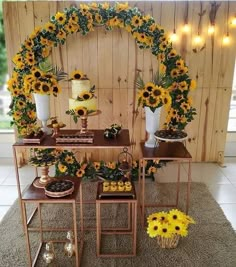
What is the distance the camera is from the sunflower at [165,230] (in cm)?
188

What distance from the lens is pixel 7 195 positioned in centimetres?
276

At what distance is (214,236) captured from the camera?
2123 millimetres

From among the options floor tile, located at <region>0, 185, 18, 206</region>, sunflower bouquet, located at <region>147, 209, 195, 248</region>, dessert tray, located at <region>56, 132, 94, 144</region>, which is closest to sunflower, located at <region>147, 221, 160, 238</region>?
sunflower bouquet, located at <region>147, 209, 195, 248</region>

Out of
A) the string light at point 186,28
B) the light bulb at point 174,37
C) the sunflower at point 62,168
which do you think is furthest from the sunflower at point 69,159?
the string light at point 186,28

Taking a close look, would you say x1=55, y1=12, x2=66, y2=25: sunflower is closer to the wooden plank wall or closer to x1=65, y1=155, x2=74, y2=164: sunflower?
the wooden plank wall

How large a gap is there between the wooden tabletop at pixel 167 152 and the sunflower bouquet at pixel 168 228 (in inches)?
16.4

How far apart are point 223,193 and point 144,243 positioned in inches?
47.6

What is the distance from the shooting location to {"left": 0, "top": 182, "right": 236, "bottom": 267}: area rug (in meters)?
1.86

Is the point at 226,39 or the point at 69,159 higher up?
the point at 226,39

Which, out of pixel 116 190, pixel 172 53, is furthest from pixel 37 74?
pixel 172 53

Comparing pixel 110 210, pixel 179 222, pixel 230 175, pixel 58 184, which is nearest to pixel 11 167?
pixel 110 210

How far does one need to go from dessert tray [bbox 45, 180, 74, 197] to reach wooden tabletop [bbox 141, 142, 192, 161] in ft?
2.08

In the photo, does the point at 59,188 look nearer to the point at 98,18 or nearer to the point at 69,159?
the point at 69,159

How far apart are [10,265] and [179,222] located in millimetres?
1202
